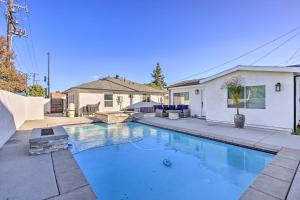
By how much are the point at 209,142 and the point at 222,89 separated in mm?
4414

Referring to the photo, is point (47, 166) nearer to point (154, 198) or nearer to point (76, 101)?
point (154, 198)

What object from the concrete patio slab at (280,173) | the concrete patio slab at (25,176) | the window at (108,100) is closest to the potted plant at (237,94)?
the concrete patio slab at (280,173)

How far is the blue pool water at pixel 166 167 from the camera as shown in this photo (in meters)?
3.78

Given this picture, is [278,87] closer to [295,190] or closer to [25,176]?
[295,190]

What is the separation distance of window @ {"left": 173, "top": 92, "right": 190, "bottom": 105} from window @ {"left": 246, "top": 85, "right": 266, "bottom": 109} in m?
5.84

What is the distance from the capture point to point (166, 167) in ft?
16.7

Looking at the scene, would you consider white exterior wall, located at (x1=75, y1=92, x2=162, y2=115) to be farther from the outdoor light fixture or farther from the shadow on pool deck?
→ the outdoor light fixture

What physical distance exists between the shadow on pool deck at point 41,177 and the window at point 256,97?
29.5ft

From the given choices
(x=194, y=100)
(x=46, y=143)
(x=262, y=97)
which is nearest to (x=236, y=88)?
(x=262, y=97)

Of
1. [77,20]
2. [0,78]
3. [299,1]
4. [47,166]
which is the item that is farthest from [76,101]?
[299,1]

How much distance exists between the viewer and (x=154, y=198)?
11.6 feet

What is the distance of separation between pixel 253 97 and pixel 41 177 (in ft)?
32.2

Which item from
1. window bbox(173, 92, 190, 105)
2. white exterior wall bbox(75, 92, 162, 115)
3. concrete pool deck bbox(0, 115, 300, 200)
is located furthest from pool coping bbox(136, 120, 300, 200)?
white exterior wall bbox(75, 92, 162, 115)

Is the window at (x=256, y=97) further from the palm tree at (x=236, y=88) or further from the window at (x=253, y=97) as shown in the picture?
the palm tree at (x=236, y=88)
